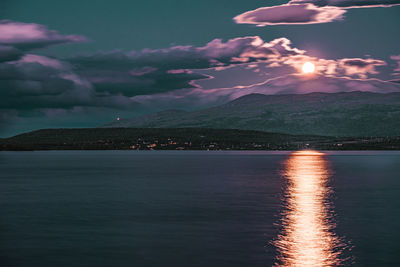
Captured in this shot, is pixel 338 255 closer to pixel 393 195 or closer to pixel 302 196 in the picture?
pixel 302 196

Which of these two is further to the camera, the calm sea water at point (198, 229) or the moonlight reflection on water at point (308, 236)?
the calm sea water at point (198, 229)

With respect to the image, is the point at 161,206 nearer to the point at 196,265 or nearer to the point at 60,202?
the point at 60,202

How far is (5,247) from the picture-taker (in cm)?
3516

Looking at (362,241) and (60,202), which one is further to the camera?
(60,202)

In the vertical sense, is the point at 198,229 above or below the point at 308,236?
above

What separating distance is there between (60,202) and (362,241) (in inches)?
1508

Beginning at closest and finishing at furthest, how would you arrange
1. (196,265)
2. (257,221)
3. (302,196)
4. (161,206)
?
(196,265), (257,221), (161,206), (302,196)

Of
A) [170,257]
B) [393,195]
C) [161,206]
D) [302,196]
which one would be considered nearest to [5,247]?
[170,257]

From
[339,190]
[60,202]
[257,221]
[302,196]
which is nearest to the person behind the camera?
[257,221]

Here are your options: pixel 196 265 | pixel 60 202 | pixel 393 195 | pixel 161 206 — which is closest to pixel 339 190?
pixel 393 195

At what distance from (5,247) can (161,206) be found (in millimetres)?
24761

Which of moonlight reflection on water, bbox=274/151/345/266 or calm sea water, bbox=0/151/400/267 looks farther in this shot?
calm sea water, bbox=0/151/400/267

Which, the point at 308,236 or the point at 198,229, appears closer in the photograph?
the point at 308,236

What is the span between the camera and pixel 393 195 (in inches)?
2840
